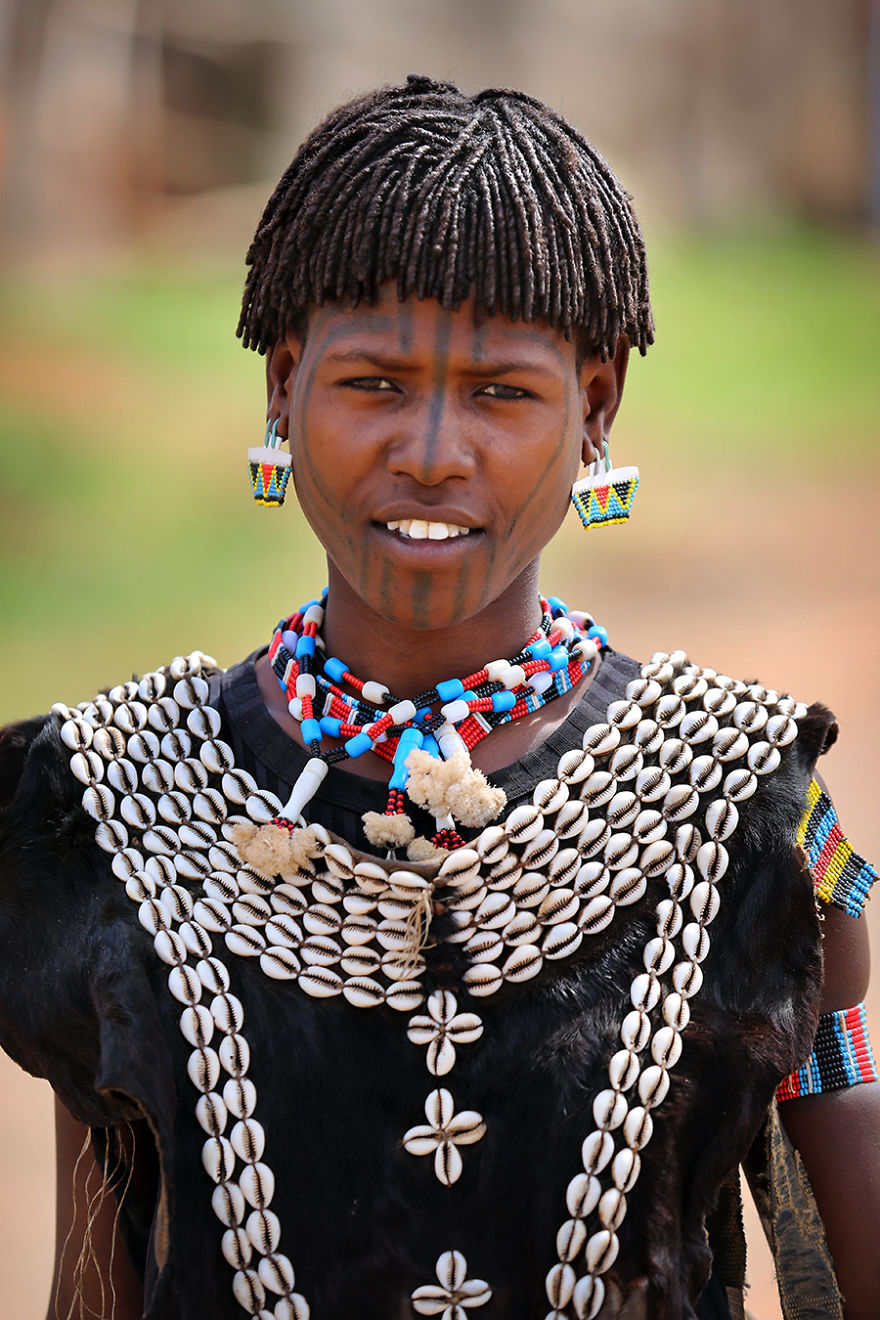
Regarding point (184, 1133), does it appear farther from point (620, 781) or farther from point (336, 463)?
point (336, 463)

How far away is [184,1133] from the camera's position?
186cm

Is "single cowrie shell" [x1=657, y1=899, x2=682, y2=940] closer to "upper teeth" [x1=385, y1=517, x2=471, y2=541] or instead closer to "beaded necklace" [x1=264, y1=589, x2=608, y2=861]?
"beaded necklace" [x1=264, y1=589, x2=608, y2=861]

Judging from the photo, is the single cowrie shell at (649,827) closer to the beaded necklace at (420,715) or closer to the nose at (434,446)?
the beaded necklace at (420,715)

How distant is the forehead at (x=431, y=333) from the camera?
1.83m

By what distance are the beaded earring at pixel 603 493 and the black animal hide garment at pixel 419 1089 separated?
0.49 meters

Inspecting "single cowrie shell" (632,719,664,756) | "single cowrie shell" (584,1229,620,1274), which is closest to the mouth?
"single cowrie shell" (632,719,664,756)

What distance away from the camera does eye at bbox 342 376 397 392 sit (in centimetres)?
187

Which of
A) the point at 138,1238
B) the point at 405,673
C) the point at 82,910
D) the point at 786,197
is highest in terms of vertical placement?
the point at 786,197

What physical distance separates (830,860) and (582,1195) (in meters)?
0.54

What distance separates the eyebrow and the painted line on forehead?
3 centimetres

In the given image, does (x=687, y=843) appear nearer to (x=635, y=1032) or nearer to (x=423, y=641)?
(x=635, y=1032)

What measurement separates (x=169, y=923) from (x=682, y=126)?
54.5 ft

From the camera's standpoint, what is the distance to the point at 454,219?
1815 millimetres

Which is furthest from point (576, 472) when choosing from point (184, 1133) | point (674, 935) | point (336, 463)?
point (184, 1133)
